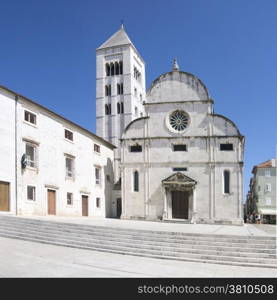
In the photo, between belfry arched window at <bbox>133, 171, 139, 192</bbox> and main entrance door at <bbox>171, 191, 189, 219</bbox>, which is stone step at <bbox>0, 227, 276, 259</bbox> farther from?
main entrance door at <bbox>171, 191, 189, 219</bbox>

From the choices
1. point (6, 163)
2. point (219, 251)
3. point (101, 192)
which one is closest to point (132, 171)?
point (101, 192)

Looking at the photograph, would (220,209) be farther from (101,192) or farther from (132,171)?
(101,192)

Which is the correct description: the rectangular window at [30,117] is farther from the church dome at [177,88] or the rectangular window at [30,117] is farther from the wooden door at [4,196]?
the church dome at [177,88]

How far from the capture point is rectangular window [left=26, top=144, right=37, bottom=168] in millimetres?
25266

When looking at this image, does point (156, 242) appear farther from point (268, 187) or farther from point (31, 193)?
point (268, 187)

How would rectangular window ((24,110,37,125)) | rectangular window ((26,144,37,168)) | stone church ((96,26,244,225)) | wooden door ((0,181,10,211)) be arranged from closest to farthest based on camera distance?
wooden door ((0,181,10,211)) < rectangular window ((24,110,37,125)) < rectangular window ((26,144,37,168)) < stone church ((96,26,244,225))

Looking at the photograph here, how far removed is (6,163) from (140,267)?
13.7 m

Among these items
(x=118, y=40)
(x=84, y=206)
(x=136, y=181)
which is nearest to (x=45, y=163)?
(x=84, y=206)

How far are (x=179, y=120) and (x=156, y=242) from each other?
21.5 meters

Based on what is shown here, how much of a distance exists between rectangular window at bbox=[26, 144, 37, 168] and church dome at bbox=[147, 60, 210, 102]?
566 inches

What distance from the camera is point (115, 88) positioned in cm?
5922

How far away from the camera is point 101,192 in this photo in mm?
37188

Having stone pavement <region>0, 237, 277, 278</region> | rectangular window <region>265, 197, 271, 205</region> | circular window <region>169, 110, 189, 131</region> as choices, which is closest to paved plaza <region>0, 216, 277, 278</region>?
stone pavement <region>0, 237, 277, 278</region>

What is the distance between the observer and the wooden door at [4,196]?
2231 centimetres
